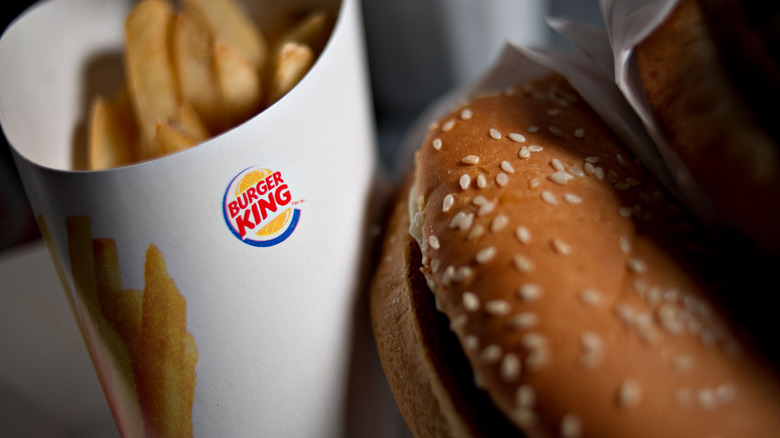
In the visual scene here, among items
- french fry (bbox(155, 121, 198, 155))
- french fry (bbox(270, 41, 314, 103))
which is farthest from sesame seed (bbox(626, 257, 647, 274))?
french fry (bbox(155, 121, 198, 155))

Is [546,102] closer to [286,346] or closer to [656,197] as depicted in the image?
[656,197]

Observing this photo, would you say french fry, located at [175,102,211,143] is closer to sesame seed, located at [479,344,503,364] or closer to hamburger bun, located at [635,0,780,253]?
sesame seed, located at [479,344,503,364]

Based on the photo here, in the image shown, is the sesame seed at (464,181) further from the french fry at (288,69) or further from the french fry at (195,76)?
the french fry at (195,76)

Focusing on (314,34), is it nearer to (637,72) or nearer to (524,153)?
(524,153)

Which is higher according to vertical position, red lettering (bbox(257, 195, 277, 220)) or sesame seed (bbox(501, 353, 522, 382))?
red lettering (bbox(257, 195, 277, 220))

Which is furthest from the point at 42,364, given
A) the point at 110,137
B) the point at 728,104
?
the point at 728,104

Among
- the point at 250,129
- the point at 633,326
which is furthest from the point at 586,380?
the point at 250,129
